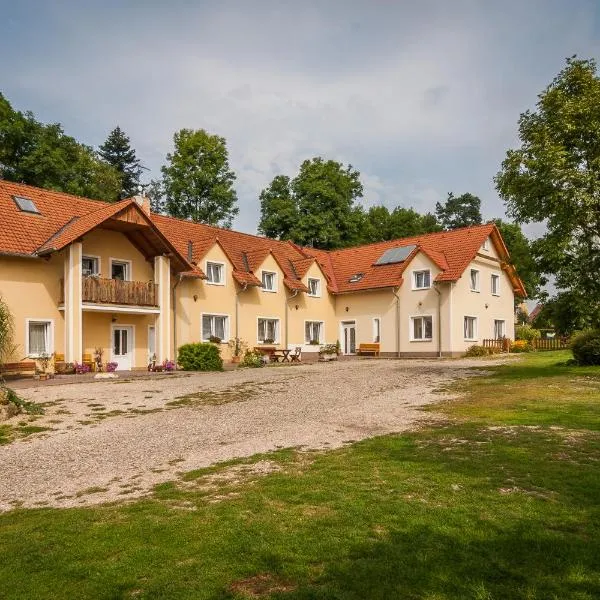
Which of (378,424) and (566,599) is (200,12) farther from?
(566,599)

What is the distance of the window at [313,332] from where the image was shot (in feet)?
126

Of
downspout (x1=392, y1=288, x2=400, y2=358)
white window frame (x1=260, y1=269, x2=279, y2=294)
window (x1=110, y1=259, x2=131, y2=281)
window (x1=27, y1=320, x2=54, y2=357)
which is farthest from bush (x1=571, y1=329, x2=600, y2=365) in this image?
window (x1=27, y1=320, x2=54, y2=357)

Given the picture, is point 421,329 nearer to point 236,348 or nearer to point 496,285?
point 496,285

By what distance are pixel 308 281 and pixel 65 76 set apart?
24.1 metres

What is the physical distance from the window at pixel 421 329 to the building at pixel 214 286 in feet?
0.21

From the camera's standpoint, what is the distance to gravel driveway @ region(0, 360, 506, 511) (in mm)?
7980

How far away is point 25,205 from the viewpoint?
87.1 ft

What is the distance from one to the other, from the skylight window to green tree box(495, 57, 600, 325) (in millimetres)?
20057

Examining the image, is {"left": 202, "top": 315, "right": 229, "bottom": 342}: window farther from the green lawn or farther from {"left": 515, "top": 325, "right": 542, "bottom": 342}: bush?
{"left": 515, "top": 325, "right": 542, "bottom": 342}: bush

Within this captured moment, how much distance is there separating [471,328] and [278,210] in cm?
2316

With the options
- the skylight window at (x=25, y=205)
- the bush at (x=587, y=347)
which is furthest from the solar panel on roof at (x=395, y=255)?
the skylight window at (x=25, y=205)

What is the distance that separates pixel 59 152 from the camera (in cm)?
4119

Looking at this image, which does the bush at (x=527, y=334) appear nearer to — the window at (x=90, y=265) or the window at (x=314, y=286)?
the window at (x=314, y=286)

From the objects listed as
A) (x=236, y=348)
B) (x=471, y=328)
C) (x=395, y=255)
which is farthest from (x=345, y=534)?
(x=395, y=255)
